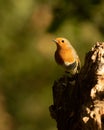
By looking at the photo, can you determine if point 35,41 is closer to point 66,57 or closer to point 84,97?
point 66,57

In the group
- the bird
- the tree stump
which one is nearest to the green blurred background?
the bird

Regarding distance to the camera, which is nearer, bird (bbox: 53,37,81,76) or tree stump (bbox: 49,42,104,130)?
tree stump (bbox: 49,42,104,130)

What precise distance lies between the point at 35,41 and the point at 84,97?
2.39 metres

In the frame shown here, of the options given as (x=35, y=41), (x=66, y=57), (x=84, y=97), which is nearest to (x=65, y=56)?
(x=66, y=57)

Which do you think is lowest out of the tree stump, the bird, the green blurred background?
the tree stump

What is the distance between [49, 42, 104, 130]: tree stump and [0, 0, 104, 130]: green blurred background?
4.32 ft

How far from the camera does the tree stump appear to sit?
9.42 feet

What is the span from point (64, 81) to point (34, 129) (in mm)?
3001

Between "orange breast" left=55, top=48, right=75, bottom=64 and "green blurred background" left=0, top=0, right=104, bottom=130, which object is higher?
"green blurred background" left=0, top=0, right=104, bottom=130

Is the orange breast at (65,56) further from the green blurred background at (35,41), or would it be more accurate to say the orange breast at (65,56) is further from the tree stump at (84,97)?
the green blurred background at (35,41)

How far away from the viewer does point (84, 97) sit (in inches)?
123

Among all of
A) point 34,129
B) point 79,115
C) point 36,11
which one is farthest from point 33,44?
point 79,115

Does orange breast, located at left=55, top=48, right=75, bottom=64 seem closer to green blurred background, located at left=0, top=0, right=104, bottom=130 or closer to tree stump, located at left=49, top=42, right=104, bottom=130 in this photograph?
tree stump, located at left=49, top=42, right=104, bottom=130

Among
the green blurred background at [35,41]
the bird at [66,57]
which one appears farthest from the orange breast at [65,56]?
the green blurred background at [35,41]
